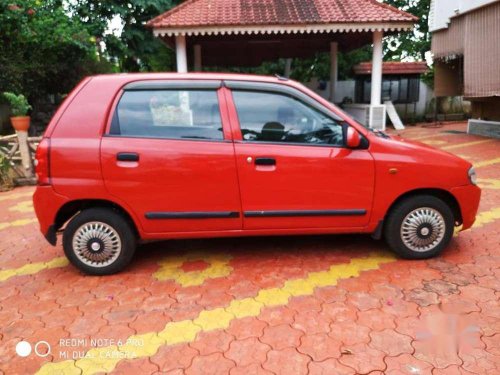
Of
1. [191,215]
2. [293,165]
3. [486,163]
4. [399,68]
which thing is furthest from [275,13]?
[191,215]

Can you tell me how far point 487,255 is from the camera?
390 centimetres

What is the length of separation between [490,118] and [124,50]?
13.2m

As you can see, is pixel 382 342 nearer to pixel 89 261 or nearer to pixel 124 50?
pixel 89 261

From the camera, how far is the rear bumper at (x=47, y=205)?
345 centimetres

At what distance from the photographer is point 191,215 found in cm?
356

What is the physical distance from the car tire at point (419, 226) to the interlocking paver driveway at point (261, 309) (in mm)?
154

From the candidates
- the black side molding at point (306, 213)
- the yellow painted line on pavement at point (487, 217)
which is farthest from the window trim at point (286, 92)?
the yellow painted line on pavement at point (487, 217)

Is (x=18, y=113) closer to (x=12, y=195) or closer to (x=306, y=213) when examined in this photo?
(x=12, y=195)

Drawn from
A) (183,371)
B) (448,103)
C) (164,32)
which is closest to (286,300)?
(183,371)

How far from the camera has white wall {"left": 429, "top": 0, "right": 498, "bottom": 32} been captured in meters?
10.7

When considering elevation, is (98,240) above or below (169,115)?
below

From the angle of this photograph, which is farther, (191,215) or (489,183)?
(489,183)

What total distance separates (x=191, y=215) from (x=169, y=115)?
0.89 m

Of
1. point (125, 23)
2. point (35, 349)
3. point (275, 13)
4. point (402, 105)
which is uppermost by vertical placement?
point (125, 23)
